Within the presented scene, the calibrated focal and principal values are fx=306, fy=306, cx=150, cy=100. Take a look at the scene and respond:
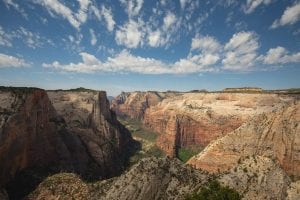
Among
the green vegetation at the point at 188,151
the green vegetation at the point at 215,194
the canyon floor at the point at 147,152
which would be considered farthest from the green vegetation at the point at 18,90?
the green vegetation at the point at 188,151

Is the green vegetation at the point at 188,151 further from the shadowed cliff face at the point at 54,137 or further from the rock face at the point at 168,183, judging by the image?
the rock face at the point at 168,183

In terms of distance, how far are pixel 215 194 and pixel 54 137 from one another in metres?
51.9

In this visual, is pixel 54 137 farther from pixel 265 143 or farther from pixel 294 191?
pixel 294 191

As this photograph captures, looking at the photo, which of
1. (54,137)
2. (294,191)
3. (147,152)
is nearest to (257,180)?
(294,191)

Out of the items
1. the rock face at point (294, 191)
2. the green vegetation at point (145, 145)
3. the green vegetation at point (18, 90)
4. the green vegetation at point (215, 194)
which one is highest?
the green vegetation at point (18, 90)

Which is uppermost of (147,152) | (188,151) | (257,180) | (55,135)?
(55,135)

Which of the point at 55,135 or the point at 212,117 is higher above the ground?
the point at 55,135

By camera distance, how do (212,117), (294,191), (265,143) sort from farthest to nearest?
(212,117), (265,143), (294,191)

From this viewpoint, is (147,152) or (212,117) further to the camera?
(147,152)

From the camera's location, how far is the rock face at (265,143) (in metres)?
64.6

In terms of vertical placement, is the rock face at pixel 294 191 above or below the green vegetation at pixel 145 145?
above

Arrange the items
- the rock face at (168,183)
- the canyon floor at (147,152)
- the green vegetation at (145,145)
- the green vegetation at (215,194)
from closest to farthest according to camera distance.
→ 1. the green vegetation at (215,194)
2. the rock face at (168,183)
3. the canyon floor at (147,152)
4. the green vegetation at (145,145)

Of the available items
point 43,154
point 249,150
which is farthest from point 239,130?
point 43,154

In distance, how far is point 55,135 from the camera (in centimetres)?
7988
